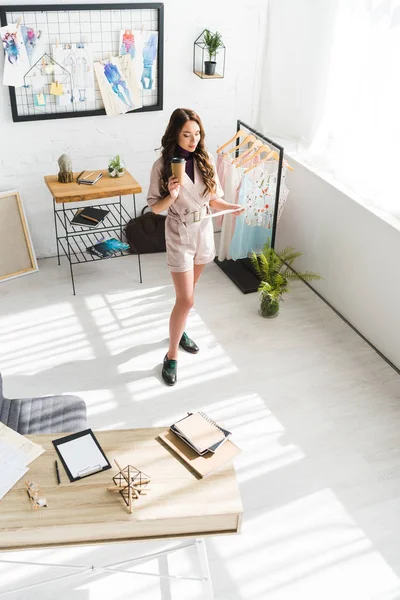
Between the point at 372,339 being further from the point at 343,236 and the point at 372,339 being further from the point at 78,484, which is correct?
the point at 78,484

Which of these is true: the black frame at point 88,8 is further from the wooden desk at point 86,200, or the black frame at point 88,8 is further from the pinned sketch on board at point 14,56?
the wooden desk at point 86,200

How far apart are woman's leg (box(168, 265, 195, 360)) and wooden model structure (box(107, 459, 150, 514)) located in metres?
1.47

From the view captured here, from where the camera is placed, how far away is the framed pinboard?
4539mm

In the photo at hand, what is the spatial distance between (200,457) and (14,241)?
2.98 m

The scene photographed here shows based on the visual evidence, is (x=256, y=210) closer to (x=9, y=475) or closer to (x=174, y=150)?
(x=174, y=150)

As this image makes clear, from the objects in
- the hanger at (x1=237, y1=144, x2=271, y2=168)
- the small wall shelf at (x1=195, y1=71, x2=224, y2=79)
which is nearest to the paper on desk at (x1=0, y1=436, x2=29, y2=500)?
the hanger at (x1=237, y1=144, x2=271, y2=168)

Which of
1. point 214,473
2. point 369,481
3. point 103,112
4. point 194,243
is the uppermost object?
point 103,112

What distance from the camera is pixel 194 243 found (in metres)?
3.39

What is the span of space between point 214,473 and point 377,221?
225 cm

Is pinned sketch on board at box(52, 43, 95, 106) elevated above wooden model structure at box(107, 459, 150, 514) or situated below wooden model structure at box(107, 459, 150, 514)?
above

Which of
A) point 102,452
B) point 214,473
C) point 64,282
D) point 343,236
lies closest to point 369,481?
point 214,473

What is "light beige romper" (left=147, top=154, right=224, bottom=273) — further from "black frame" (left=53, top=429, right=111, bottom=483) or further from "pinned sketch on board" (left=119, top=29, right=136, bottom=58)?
"pinned sketch on board" (left=119, top=29, right=136, bottom=58)

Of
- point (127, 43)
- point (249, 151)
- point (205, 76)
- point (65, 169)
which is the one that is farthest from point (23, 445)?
point (205, 76)

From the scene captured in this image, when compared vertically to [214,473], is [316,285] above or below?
below
